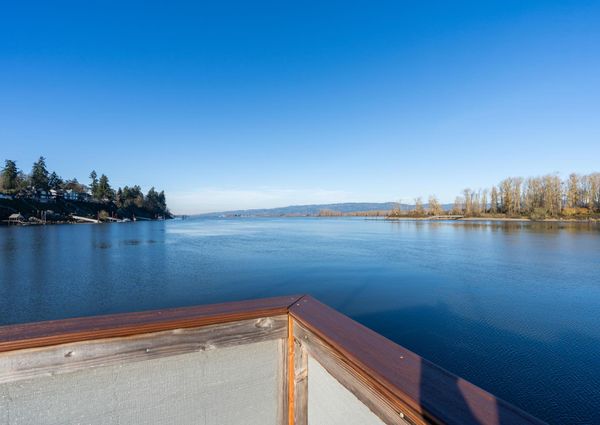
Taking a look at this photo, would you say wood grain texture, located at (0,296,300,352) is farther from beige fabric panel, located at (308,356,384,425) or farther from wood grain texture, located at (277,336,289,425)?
beige fabric panel, located at (308,356,384,425)

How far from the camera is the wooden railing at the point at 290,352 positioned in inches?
26.1

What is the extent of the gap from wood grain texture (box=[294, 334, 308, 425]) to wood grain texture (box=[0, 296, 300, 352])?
17 centimetres

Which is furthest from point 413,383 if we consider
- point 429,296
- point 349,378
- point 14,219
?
point 14,219

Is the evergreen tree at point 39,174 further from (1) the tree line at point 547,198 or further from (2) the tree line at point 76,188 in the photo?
(1) the tree line at point 547,198

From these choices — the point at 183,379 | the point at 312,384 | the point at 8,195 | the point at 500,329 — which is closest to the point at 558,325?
the point at 500,329

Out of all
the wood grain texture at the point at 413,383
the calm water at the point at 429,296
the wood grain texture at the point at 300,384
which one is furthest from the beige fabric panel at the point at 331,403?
the calm water at the point at 429,296

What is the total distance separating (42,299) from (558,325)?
14109 millimetres

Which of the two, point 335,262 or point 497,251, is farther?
point 497,251

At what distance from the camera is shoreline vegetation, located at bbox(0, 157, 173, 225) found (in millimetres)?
55594

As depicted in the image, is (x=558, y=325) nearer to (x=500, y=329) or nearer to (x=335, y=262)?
(x=500, y=329)

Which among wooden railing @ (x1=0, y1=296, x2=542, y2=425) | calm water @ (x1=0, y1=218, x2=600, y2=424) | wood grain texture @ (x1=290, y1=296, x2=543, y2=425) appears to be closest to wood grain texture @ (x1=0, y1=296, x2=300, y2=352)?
wooden railing @ (x1=0, y1=296, x2=542, y2=425)

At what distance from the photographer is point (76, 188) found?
267 feet

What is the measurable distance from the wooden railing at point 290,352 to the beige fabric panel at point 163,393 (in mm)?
44

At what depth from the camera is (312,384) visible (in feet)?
3.72
